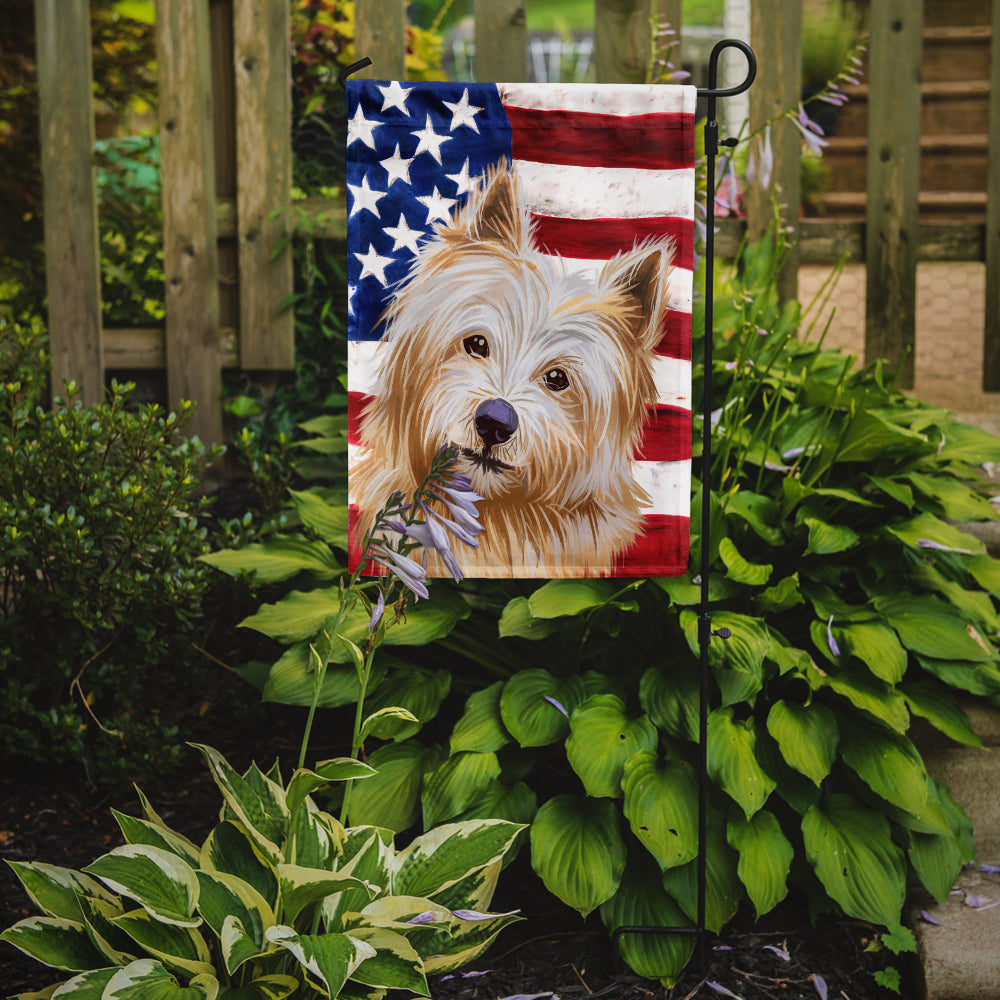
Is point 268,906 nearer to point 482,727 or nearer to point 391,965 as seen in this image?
point 391,965

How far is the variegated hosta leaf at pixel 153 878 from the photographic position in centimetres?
148

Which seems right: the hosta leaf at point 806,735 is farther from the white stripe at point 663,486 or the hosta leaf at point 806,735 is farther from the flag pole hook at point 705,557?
the white stripe at point 663,486

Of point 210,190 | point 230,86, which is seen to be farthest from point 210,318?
point 230,86

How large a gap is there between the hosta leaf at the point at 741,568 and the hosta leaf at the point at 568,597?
25 centimetres

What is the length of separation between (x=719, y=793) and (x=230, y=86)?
9.16 feet

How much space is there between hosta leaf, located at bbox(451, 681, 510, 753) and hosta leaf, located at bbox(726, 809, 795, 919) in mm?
489

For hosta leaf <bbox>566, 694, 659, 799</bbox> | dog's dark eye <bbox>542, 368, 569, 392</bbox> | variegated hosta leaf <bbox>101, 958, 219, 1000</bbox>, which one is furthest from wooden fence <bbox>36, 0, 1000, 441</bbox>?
variegated hosta leaf <bbox>101, 958, 219, 1000</bbox>

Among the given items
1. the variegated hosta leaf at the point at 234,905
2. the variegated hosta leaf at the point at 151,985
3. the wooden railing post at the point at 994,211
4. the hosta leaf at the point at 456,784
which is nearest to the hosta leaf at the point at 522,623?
the hosta leaf at the point at 456,784

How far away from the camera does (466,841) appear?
1.73 metres

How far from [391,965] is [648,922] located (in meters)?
0.62

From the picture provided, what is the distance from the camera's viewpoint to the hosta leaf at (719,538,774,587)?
81.7 inches

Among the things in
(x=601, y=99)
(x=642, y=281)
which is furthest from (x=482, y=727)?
(x=601, y=99)

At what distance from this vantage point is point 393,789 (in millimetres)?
2021

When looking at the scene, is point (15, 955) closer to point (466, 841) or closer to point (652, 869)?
point (466, 841)
